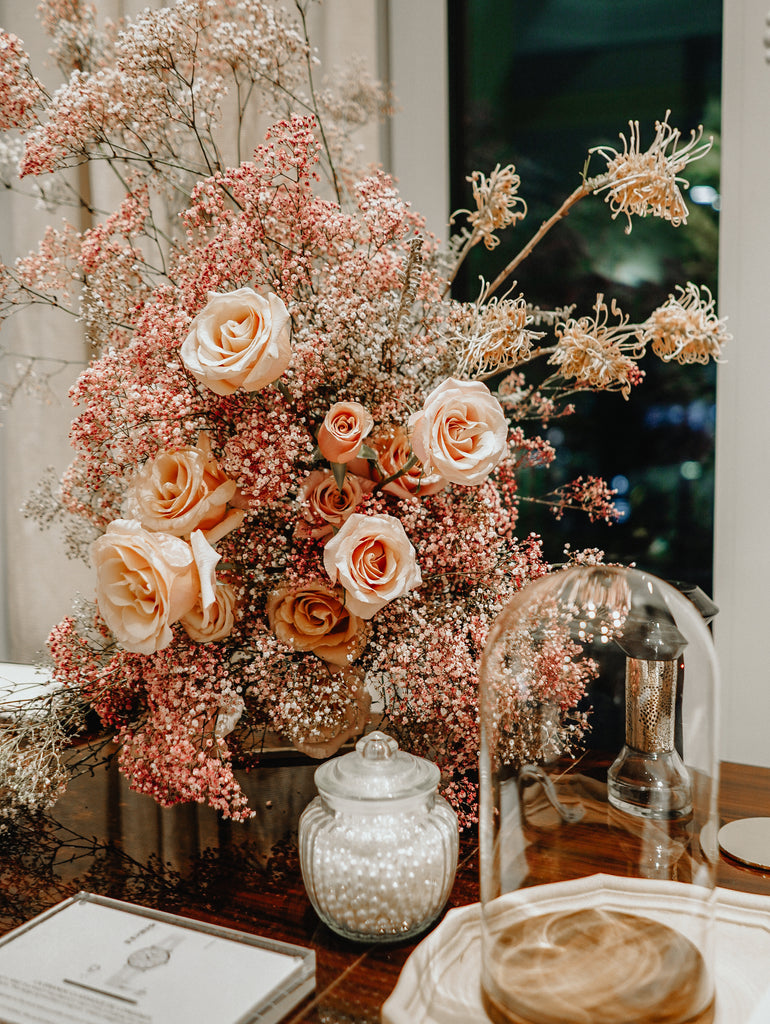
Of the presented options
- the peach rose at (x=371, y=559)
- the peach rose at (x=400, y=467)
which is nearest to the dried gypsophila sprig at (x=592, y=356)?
the peach rose at (x=400, y=467)

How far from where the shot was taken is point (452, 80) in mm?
1681

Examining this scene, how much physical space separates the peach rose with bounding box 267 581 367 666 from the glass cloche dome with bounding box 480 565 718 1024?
0.48 feet

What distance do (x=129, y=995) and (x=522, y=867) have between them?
12.6 inches

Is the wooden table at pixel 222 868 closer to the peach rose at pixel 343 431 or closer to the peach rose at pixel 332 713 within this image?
the peach rose at pixel 332 713

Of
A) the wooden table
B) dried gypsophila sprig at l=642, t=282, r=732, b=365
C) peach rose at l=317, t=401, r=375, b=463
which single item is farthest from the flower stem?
the wooden table

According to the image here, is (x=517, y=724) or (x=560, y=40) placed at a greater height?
(x=560, y=40)

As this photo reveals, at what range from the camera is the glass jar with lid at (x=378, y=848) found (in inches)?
27.6

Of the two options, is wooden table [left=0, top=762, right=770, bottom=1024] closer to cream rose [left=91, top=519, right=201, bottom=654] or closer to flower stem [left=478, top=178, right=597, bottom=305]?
cream rose [left=91, top=519, right=201, bottom=654]

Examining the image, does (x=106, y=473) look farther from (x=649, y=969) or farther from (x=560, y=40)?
(x=560, y=40)

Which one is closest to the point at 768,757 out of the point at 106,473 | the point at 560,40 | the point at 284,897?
the point at 284,897

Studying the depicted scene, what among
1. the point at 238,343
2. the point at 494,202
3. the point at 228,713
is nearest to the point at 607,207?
the point at 494,202

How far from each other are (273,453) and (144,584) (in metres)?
0.16

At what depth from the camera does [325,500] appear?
2.76 feet

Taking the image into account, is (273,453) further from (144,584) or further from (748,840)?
(748,840)
